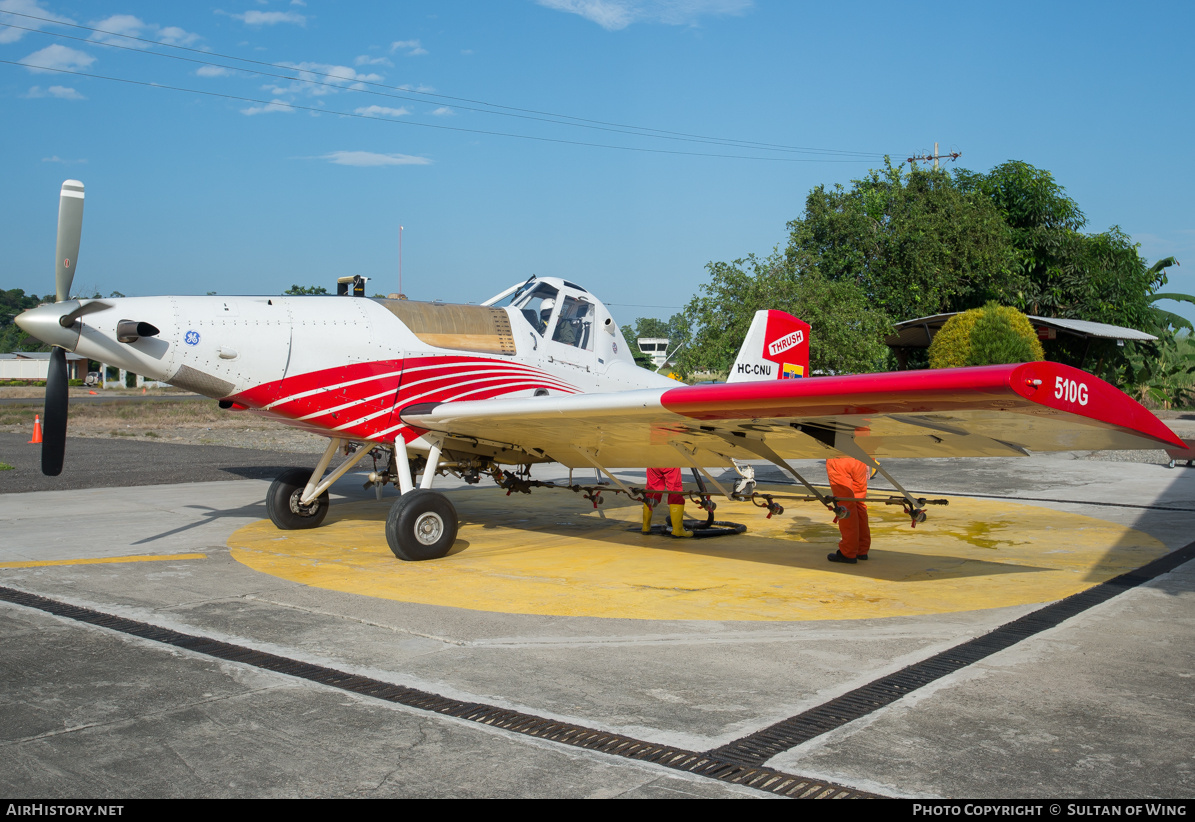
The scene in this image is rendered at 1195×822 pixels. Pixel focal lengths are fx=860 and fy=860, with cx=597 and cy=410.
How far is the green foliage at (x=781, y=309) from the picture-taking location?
21031 mm

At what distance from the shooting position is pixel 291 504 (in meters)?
9.52

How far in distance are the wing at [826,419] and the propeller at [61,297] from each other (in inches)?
117

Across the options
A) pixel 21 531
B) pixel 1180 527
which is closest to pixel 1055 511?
pixel 1180 527

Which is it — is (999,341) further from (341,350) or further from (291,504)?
(341,350)

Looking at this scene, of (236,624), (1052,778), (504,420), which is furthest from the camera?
(504,420)

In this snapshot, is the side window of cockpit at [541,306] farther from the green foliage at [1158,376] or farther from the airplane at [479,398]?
the green foliage at [1158,376]

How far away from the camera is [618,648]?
5.14 m

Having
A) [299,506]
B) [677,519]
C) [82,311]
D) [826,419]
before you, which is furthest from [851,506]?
[82,311]

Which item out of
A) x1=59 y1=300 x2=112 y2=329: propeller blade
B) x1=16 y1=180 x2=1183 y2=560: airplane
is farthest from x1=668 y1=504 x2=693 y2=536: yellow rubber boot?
x1=59 y1=300 x2=112 y2=329: propeller blade

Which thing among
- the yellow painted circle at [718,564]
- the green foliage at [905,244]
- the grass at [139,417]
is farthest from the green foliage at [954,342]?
the grass at [139,417]

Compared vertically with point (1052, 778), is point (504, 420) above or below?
above
